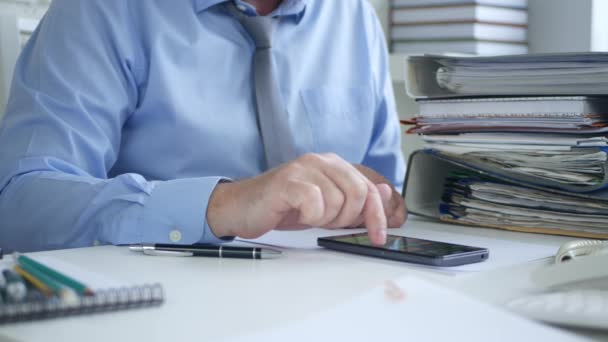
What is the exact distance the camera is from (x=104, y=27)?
119 cm

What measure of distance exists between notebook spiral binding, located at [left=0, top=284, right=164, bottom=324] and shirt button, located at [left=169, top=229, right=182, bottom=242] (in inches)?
12.1

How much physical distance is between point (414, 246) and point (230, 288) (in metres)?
0.26

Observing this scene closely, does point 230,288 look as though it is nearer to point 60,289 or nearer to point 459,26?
point 60,289

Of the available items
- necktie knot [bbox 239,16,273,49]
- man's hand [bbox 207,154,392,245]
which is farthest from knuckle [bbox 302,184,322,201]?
necktie knot [bbox 239,16,273,49]

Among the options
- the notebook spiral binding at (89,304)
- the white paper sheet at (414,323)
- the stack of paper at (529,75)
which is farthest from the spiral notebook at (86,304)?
the stack of paper at (529,75)

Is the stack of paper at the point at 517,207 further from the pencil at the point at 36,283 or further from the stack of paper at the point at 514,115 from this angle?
the pencil at the point at 36,283

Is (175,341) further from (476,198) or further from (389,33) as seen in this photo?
(389,33)

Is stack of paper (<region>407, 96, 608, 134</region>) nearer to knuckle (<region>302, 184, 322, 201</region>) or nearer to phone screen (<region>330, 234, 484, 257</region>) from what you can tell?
phone screen (<region>330, 234, 484, 257</region>)

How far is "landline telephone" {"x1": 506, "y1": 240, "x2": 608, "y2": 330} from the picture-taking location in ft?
1.77

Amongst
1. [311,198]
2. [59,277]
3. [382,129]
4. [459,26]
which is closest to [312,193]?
[311,198]

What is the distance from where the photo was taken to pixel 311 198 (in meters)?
0.80

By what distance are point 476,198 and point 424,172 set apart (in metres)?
0.13

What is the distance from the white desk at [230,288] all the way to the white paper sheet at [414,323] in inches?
1.1

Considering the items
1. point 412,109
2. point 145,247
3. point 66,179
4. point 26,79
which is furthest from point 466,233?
point 412,109
